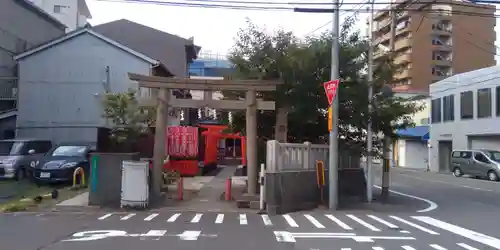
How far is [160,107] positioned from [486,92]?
91.8 ft

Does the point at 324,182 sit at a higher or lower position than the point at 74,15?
lower

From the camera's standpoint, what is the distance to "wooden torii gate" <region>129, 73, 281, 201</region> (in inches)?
643

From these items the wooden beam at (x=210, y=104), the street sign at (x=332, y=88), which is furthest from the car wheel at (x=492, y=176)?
the wooden beam at (x=210, y=104)

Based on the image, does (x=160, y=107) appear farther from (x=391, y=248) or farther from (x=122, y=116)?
(x=391, y=248)

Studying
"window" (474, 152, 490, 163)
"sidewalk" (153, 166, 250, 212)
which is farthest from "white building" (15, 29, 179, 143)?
"window" (474, 152, 490, 163)

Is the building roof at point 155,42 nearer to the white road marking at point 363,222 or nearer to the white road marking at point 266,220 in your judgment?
the white road marking at point 266,220

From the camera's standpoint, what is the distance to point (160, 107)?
54.5ft

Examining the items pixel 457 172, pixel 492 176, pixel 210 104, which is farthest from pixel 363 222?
pixel 457 172

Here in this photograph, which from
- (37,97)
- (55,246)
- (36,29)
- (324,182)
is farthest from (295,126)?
(36,29)

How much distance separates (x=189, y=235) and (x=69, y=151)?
12559 mm

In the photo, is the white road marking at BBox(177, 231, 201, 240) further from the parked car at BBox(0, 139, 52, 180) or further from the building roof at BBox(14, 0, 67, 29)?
the building roof at BBox(14, 0, 67, 29)

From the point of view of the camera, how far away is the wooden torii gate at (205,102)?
53.6ft

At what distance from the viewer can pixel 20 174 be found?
21734mm

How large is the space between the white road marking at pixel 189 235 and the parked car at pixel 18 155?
13038 mm
